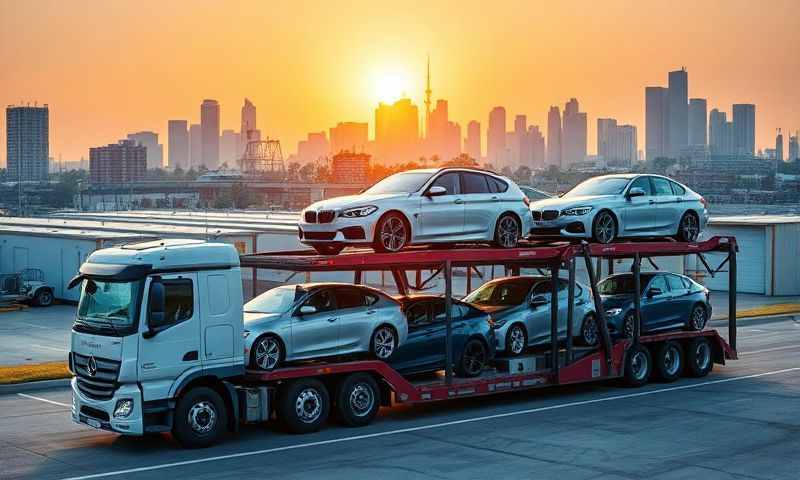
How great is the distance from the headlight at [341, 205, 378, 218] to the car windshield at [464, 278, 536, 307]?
11.9 ft

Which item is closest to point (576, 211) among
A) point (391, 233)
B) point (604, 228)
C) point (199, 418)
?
point (604, 228)

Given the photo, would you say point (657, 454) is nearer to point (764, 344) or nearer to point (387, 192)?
point (387, 192)

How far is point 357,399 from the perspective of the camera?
1675 cm

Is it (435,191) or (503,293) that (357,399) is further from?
(503,293)

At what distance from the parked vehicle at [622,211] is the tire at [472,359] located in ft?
10.6

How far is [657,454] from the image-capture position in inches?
593

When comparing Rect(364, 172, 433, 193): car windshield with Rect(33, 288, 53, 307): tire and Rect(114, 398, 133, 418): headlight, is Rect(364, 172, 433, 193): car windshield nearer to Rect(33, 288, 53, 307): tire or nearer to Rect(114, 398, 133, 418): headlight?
Rect(114, 398, 133, 418): headlight

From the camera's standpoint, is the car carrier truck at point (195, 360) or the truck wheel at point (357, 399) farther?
the truck wheel at point (357, 399)

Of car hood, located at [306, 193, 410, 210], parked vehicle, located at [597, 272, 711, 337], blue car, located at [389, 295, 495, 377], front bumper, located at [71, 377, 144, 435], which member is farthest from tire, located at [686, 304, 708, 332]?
front bumper, located at [71, 377, 144, 435]

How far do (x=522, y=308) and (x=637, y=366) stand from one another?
9.66 feet

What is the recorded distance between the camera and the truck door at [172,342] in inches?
574

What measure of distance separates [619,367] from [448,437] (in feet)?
18.5

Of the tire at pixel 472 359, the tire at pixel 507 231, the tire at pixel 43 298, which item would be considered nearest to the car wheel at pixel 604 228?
the tire at pixel 507 231

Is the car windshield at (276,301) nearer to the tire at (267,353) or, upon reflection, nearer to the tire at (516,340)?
the tire at (267,353)
